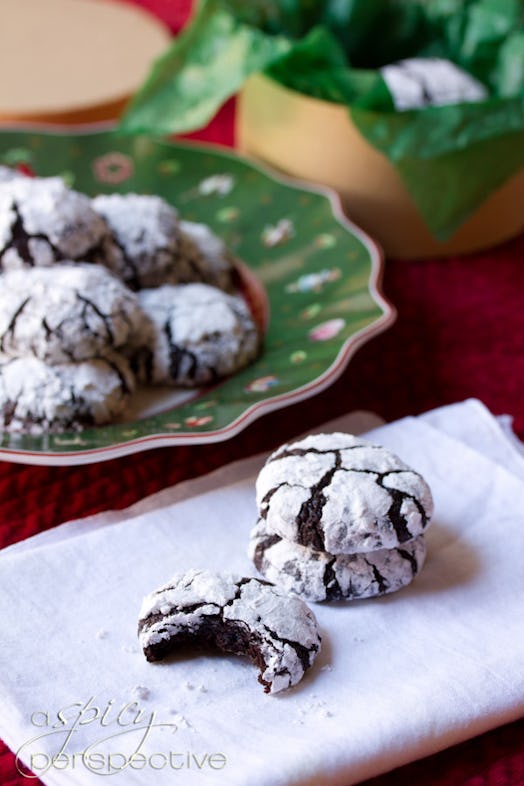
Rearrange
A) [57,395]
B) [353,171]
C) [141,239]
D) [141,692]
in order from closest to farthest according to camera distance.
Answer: [141,692] → [57,395] → [141,239] → [353,171]

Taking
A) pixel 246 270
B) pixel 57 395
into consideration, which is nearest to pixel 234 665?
pixel 57 395

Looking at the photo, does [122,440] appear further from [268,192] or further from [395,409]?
[268,192]

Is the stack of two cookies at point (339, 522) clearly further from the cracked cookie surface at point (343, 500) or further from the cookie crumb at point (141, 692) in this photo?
the cookie crumb at point (141, 692)

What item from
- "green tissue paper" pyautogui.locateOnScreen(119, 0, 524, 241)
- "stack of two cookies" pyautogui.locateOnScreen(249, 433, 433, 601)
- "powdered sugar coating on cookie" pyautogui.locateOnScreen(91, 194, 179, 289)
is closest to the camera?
"stack of two cookies" pyautogui.locateOnScreen(249, 433, 433, 601)

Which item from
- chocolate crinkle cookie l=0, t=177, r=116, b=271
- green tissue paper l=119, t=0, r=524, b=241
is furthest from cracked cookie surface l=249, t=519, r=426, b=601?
green tissue paper l=119, t=0, r=524, b=241

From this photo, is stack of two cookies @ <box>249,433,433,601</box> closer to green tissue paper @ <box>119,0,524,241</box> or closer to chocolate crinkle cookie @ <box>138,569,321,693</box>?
chocolate crinkle cookie @ <box>138,569,321,693</box>

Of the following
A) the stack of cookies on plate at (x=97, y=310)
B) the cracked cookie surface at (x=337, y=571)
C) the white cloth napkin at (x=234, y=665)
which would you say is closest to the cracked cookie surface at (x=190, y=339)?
the stack of cookies on plate at (x=97, y=310)

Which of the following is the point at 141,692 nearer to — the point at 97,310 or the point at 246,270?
the point at 97,310
